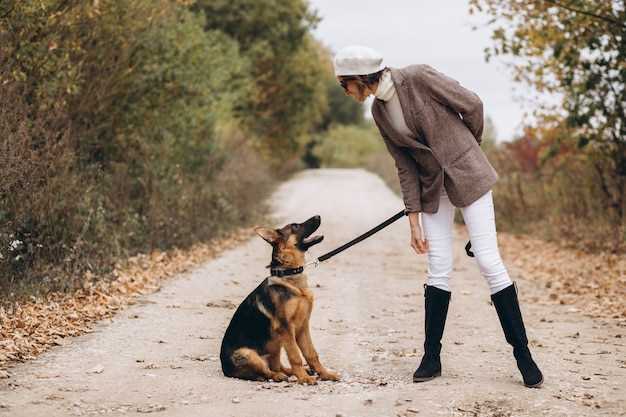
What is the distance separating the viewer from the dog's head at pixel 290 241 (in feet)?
20.5

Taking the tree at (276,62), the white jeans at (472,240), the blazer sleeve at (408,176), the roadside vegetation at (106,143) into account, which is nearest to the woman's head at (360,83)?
the blazer sleeve at (408,176)

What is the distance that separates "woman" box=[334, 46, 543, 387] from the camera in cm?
602

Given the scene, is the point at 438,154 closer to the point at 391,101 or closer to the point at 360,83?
the point at 391,101

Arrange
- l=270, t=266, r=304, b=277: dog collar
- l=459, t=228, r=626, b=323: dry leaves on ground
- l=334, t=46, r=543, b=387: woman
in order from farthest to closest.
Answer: l=459, t=228, r=626, b=323: dry leaves on ground → l=270, t=266, r=304, b=277: dog collar → l=334, t=46, r=543, b=387: woman

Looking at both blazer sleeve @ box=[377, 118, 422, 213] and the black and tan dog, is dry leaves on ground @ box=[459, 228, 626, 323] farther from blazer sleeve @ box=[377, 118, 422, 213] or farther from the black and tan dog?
the black and tan dog

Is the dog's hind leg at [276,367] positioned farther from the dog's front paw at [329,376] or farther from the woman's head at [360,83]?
the woman's head at [360,83]

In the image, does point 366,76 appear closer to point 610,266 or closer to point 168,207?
point 610,266

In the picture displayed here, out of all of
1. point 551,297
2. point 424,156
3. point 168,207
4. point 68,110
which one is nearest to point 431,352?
point 424,156

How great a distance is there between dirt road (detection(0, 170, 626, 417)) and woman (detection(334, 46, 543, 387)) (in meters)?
0.43

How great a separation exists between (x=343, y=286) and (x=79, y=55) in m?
4.87

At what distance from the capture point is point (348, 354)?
733 centimetres

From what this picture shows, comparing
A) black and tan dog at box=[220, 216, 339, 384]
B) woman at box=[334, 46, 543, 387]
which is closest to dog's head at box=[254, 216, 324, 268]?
black and tan dog at box=[220, 216, 339, 384]

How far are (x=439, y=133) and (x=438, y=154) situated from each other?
139 millimetres

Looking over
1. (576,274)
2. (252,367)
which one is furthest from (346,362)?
(576,274)
